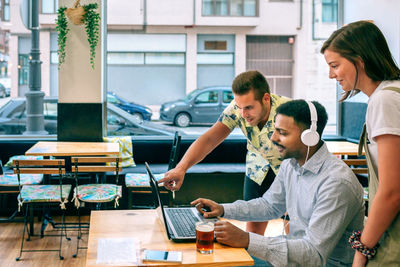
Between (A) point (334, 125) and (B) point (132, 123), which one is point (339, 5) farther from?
(B) point (132, 123)

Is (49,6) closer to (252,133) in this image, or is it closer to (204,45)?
(204,45)

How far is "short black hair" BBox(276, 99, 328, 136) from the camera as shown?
1942mm

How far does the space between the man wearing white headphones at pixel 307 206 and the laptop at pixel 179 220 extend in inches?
2.6

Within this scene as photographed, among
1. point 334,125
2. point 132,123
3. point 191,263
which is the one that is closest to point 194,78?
point 132,123

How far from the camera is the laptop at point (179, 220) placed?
1.82 m

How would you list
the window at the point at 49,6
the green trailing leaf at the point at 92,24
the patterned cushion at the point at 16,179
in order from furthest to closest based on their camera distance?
the window at the point at 49,6 < the green trailing leaf at the point at 92,24 < the patterned cushion at the point at 16,179

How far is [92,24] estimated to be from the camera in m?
5.44

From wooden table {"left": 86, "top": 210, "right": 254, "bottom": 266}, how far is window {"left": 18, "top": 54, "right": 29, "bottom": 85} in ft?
14.8

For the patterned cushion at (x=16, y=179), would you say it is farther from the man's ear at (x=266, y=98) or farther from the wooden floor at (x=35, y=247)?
the man's ear at (x=266, y=98)

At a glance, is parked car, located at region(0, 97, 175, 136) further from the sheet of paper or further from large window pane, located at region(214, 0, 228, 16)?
the sheet of paper

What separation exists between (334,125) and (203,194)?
2.43 metres

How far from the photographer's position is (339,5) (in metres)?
6.58

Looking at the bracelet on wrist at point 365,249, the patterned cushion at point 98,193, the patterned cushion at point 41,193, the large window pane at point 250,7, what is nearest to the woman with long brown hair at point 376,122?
the bracelet on wrist at point 365,249

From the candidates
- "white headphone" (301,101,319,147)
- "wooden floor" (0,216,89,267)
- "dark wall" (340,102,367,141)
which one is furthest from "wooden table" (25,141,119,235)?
"dark wall" (340,102,367,141)
